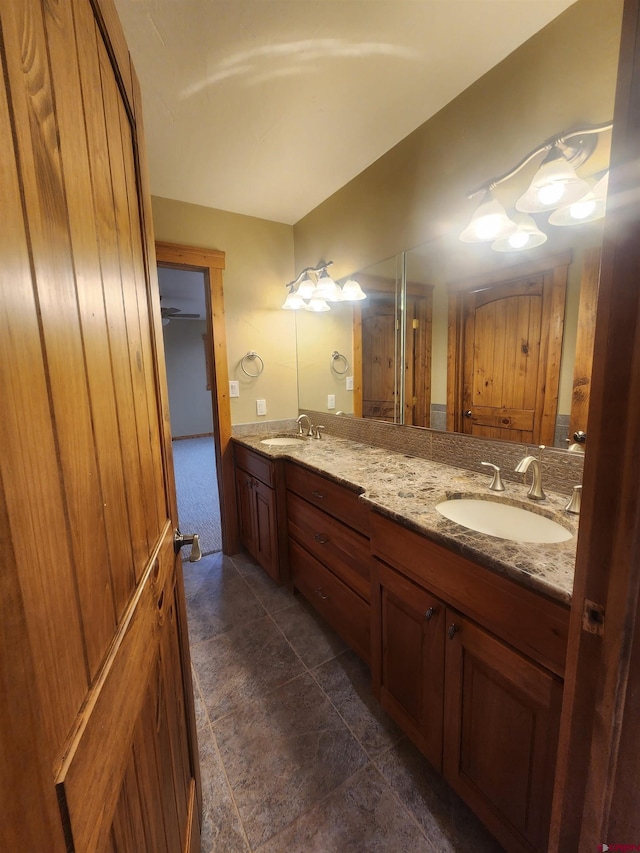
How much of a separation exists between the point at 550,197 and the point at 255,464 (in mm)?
1900

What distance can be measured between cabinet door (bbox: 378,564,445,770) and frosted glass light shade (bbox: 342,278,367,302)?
1606 mm

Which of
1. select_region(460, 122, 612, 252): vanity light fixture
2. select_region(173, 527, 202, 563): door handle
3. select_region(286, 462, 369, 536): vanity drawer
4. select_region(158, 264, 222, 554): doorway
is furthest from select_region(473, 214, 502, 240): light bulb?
select_region(158, 264, 222, 554): doorway

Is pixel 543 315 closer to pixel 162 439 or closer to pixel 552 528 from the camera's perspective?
pixel 552 528

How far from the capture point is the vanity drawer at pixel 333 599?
1.47 m

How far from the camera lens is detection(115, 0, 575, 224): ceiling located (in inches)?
43.9

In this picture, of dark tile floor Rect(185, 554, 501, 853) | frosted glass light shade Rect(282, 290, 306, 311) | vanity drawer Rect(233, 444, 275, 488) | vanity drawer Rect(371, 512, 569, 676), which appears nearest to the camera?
vanity drawer Rect(371, 512, 569, 676)

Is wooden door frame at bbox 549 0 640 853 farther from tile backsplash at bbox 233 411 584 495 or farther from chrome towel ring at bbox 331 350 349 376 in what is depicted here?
chrome towel ring at bbox 331 350 349 376

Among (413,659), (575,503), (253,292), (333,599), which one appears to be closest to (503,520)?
(575,503)

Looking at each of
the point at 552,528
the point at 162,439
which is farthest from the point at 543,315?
the point at 162,439

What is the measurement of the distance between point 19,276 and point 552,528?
1.34 m

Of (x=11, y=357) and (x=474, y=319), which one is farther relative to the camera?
(x=474, y=319)

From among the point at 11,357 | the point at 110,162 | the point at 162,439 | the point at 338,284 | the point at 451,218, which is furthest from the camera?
the point at 338,284

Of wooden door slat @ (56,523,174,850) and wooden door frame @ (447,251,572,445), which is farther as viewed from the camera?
wooden door frame @ (447,251,572,445)

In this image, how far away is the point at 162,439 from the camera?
0.85 m
